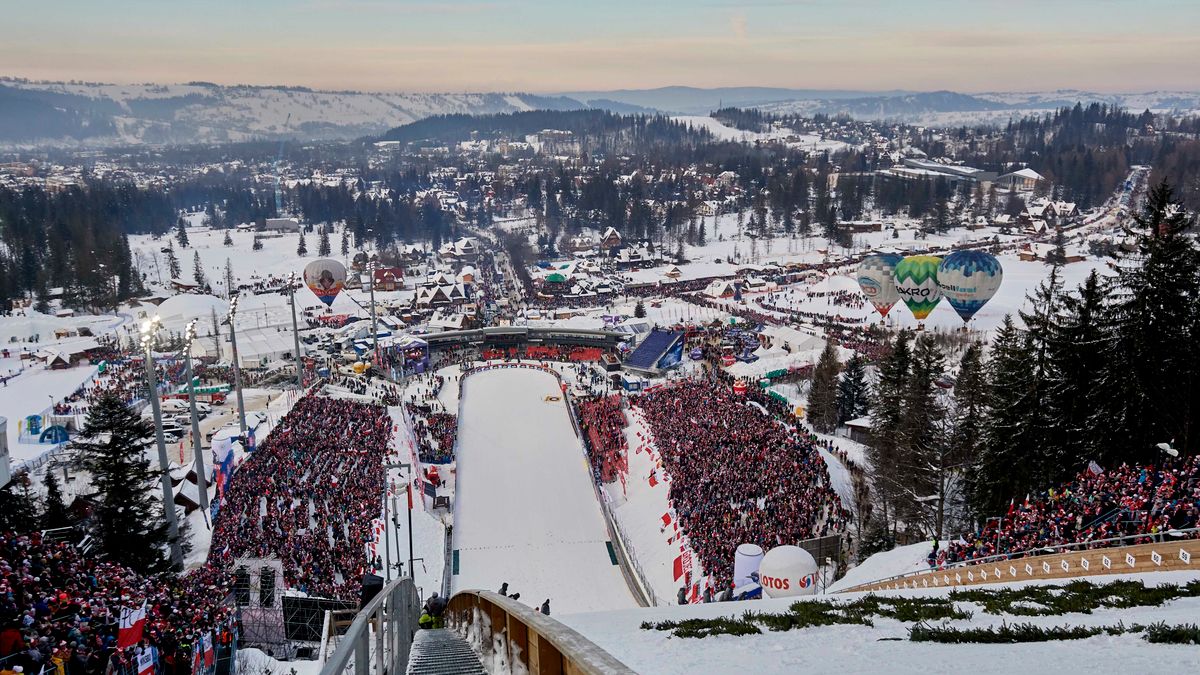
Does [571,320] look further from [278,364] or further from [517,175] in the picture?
[517,175]

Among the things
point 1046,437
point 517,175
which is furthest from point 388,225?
point 1046,437

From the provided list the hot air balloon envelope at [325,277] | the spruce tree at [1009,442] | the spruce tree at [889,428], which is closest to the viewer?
the spruce tree at [1009,442]

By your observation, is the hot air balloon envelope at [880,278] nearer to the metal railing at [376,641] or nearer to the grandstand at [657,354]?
the grandstand at [657,354]

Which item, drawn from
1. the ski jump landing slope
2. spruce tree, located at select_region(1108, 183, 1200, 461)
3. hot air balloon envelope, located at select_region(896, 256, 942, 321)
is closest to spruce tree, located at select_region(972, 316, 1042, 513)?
spruce tree, located at select_region(1108, 183, 1200, 461)

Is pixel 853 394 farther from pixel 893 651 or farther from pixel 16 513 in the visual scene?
pixel 16 513

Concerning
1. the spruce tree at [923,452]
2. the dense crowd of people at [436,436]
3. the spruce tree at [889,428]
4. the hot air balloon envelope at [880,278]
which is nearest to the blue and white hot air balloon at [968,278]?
the hot air balloon envelope at [880,278]

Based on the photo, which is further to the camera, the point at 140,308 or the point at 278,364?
the point at 140,308

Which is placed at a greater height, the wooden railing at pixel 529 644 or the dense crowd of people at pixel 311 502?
the wooden railing at pixel 529 644
